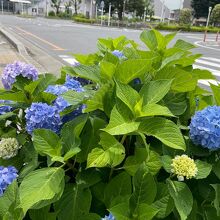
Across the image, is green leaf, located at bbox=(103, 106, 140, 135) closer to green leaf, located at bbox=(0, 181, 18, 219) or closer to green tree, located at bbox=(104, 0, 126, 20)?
green leaf, located at bbox=(0, 181, 18, 219)

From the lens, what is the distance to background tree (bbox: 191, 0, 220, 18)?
60237 millimetres

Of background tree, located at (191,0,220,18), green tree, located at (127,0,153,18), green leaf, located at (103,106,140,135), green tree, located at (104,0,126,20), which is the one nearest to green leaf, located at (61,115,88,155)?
green leaf, located at (103,106,140,135)

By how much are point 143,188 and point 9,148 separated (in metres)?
0.61

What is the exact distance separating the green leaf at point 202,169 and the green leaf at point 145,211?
18 cm

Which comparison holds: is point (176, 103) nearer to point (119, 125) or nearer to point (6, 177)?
point (119, 125)

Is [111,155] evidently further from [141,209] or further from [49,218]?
[49,218]

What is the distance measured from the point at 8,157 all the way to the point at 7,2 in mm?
76345

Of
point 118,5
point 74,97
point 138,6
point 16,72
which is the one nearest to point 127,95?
point 74,97

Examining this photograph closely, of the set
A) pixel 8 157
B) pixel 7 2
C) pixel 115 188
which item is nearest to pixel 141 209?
pixel 115 188

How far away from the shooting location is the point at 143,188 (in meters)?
1.07

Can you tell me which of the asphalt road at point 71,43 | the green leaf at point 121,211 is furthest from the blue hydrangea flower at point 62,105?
the asphalt road at point 71,43

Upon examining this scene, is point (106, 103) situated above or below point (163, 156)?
above

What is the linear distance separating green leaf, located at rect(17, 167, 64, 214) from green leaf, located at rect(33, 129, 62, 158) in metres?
0.09

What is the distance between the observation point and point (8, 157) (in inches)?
55.0
